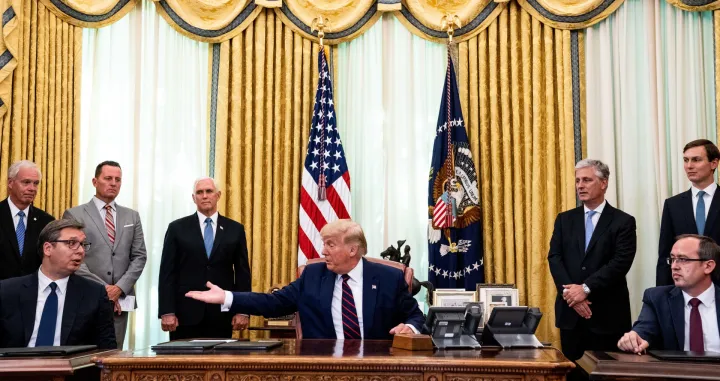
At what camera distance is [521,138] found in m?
6.64

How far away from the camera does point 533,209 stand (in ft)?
21.2

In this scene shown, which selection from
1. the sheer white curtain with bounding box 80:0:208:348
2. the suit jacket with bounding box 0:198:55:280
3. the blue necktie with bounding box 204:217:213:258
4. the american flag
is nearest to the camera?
the suit jacket with bounding box 0:198:55:280

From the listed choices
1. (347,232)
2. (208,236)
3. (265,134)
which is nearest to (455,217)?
(265,134)

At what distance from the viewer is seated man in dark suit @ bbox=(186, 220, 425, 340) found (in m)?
4.25

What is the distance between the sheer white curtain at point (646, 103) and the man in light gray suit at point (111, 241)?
12.1 feet

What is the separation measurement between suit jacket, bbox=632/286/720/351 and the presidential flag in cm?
259

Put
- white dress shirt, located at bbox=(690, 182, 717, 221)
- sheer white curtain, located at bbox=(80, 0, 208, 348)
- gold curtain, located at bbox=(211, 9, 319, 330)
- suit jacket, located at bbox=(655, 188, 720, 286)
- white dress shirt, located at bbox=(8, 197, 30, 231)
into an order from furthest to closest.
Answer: sheer white curtain, located at bbox=(80, 0, 208, 348)
gold curtain, located at bbox=(211, 9, 319, 330)
white dress shirt, located at bbox=(8, 197, 30, 231)
white dress shirt, located at bbox=(690, 182, 717, 221)
suit jacket, located at bbox=(655, 188, 720, 286)

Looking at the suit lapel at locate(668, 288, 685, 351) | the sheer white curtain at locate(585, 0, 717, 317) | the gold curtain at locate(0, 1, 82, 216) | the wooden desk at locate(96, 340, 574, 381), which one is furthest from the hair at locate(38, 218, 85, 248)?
the sheer white curtain at locate(585, 0, 717, 317)

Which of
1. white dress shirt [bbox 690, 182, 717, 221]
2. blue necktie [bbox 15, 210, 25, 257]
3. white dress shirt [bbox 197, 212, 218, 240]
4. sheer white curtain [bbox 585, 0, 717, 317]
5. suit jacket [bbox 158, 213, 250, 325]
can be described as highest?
sheer white curtain [bbox 585, 0, 717, 317]

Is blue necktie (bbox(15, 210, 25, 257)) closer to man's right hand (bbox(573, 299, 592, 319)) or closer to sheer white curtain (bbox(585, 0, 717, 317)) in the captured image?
man's right hand (bbox(573, 299, 592, 319))

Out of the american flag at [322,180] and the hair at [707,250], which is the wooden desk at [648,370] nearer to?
Result: the hair at [707,250]

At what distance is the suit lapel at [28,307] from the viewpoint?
13.0 ft

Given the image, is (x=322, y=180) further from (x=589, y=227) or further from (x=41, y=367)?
(x=41, y=367)

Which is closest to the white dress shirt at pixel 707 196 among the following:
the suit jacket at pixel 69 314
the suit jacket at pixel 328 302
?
the suit jacket at pixel 328 302
